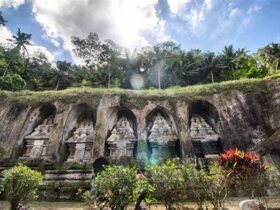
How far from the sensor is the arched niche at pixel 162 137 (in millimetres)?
15914

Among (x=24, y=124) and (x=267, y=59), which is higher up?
(x=267, y=59)

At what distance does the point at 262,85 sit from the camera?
17000mm

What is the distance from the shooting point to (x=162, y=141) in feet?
53.1

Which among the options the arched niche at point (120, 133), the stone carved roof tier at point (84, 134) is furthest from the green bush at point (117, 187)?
the stone carved roof tier at point (84, 134)

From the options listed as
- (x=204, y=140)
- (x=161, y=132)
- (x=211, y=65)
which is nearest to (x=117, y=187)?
(x=161, y=132)

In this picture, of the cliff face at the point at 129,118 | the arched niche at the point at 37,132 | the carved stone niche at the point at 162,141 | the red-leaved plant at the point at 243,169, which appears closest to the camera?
the red-leaved plant at the point at 243,169

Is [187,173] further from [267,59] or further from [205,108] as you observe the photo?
[267,59]

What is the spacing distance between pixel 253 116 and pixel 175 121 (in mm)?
4948

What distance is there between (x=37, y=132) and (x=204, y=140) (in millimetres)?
11429

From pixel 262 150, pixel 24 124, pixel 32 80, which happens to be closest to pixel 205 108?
pixel 262 150

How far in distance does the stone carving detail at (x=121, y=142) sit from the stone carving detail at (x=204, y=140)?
4.09m

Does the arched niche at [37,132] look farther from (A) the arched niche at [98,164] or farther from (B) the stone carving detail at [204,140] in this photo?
(B) the stone carving detail at [204,140]

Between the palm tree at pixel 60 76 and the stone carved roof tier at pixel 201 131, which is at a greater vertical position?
the palm tree at pixel 60 76


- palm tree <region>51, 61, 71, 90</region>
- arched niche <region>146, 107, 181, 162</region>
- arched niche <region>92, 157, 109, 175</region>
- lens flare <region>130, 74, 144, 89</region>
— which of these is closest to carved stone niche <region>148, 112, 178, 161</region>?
arched niche <region>146, 107, 181, 162</region>
